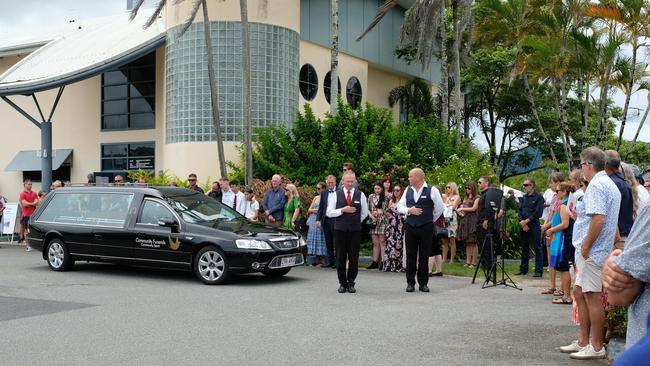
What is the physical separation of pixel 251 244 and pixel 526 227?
5.25 metres

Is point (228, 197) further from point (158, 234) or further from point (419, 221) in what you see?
point (419, 221)

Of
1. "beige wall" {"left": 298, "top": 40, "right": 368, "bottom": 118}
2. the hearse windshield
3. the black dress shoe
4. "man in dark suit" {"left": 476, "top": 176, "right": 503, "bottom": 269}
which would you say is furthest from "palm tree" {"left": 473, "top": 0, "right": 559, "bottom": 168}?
the black dress shoe

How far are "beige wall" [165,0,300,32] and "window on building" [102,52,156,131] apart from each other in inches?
136

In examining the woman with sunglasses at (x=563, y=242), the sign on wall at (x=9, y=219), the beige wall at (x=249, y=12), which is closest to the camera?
the woman with sunglasses at (x=563, y=242)

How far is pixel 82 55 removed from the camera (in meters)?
25.5

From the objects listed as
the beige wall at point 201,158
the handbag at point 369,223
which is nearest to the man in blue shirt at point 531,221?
the handbag at point 369,223

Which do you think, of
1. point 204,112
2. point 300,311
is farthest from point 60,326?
point 204,112

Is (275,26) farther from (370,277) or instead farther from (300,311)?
(300,311)

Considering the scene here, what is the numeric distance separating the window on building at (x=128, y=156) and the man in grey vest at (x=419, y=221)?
1792cm

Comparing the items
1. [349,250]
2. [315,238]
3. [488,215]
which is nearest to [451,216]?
[488,215]

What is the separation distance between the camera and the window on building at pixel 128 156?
1064 inches

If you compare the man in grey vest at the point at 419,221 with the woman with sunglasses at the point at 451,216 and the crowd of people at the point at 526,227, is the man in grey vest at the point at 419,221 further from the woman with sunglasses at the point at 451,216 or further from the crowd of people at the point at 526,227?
the woman with sunglasses at the point at 451,216

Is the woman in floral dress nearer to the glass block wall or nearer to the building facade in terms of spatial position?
the glass block wall

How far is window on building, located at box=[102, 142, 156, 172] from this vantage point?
88.6ft
